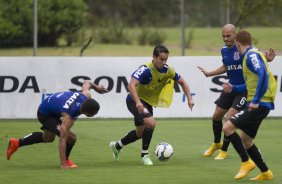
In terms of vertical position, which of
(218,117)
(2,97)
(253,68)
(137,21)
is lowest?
(137,21)

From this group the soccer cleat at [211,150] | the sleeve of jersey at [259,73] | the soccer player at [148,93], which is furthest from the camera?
the soccer cleat at [211,150]

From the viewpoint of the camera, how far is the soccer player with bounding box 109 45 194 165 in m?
13.8

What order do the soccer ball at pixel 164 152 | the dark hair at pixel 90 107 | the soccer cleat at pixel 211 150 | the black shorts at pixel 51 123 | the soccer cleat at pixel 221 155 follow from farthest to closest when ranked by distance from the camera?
the soccer cleat at pixel 211 150 → the soccer cleat at pixel 221 155 → the soccer ball at pixel 164 152 → the black shorts at pixel 51 123 → the dark hair at pixel 90 107

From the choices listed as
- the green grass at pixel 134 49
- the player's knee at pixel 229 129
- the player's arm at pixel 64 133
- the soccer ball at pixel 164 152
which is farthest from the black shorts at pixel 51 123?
the green grass at pixel 134 49

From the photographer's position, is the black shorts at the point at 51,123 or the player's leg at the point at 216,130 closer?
the black shorts at the point at 51,123

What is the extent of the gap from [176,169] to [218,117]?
6.64ft

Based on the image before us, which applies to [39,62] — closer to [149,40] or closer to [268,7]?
[268,7]

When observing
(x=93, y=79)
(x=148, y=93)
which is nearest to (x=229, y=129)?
(x=148, y=93)

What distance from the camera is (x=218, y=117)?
1499 centimetres

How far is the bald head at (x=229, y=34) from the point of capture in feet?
47.0

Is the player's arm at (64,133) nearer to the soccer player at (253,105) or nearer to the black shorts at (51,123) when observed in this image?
the black shorts at (51,123)

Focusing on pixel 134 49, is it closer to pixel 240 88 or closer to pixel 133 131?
pixel 133 131

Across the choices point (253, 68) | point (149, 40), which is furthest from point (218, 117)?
point (149, 40)

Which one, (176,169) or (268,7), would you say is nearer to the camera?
(176,169)
